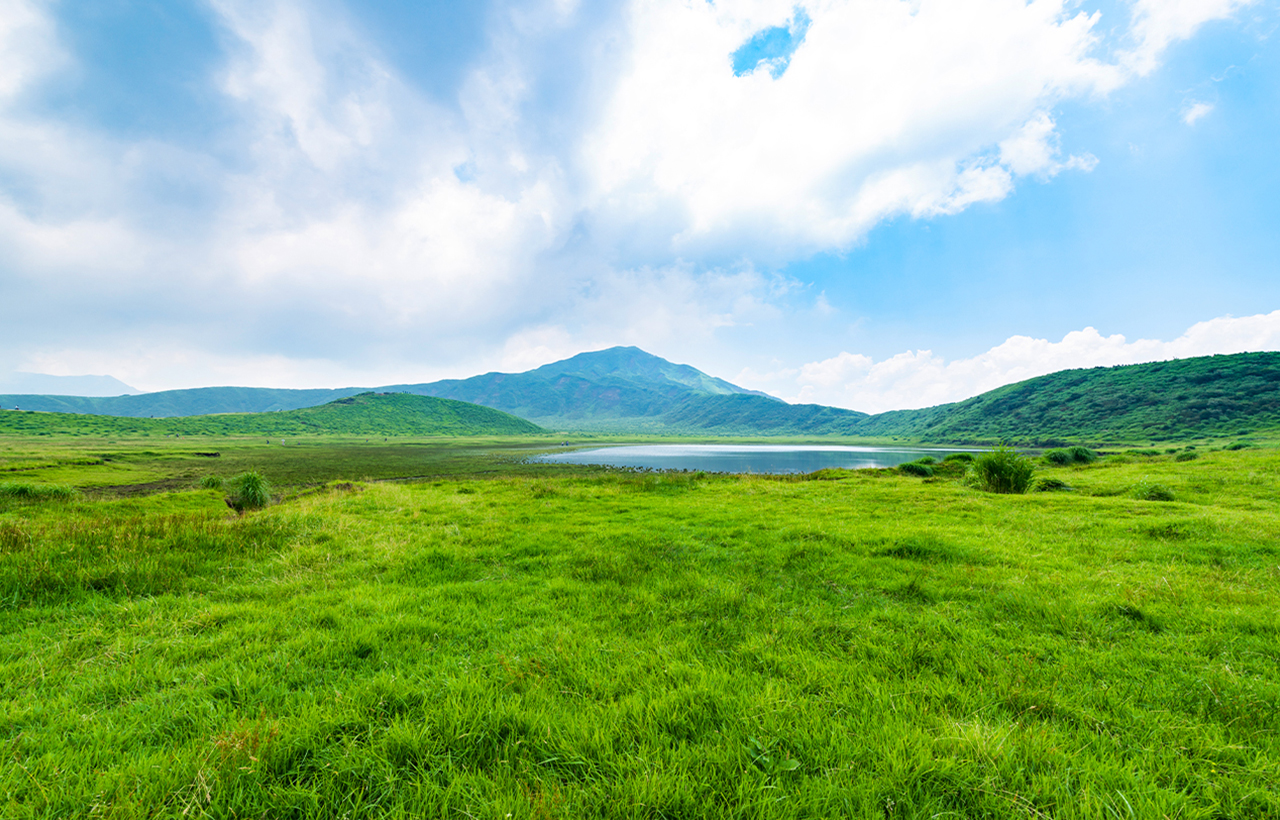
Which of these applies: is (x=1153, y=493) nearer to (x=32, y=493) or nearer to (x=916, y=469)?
(x=916, y=469)

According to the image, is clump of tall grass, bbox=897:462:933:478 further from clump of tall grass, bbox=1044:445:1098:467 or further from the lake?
clump of tall grass, bbox=1044:445:1098:467

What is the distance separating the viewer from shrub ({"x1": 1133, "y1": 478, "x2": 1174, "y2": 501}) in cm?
1470

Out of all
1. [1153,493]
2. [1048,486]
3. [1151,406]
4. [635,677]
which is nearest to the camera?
[635,677]

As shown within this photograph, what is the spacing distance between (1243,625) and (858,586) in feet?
13.2

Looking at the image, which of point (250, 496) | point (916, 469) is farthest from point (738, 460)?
point (250, 496)

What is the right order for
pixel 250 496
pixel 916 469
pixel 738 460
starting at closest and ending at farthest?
pixel 250 496 < pixel 916 469 < pixel 738 460

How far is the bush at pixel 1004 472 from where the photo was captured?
58.7 feet

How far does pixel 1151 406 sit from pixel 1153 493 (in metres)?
204

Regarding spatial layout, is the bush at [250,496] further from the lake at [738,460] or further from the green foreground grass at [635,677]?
the lake at [738,460]

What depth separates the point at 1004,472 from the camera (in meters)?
18.2

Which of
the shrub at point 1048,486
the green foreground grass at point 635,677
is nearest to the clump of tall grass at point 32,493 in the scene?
the green foreground grass at point 635,677

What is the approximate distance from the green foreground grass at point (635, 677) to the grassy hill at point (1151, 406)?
525 feet

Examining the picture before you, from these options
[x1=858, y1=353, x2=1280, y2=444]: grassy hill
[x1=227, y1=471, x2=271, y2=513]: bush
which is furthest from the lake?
[x1=858, y1=353, x2=1280, y2=444]: grassy hill

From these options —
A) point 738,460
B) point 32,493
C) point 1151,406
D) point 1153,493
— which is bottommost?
point 738,460
